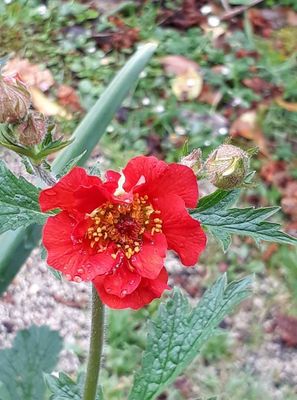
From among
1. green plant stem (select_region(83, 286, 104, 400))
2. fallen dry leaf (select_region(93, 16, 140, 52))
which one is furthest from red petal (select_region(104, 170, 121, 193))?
fallen dry leaf (select_region(93, 16, 140, 52))

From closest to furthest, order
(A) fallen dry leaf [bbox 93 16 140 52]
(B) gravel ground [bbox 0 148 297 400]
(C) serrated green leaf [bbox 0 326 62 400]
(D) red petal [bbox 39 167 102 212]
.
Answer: (D) red petal [bbox 39 167 102 212] → (C) serrated green leaf [bbox 0 326 62 400] → (B) gravel ground [bbox 0 148 297 400] → (A) fallen dry leaf [bbox 93 16 140 52]

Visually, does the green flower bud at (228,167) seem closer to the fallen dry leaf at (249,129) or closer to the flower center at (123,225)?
the flower center at (123,225)

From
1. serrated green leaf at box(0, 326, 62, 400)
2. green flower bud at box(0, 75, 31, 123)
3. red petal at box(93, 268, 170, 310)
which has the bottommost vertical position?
serrated green leaf at box(0, 326, 62, 400)

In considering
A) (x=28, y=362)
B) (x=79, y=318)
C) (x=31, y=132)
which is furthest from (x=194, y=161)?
(x=79, y=318)

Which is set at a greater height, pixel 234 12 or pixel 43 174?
pixel 43 174

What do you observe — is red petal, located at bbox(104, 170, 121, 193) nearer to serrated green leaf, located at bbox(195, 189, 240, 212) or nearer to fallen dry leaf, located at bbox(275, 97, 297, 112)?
serrated green leaf, located at bbox(195, 189, 240, 212)

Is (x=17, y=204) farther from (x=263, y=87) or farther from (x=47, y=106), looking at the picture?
(x=263, y=87)
